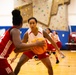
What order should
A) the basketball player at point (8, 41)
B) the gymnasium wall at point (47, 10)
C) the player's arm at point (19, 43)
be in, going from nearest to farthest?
the player's arm at point (19, 43) → the basketball player at point (8, 41) → the gymnasium wall at point (47, 10)

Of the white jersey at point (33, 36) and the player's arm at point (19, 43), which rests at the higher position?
the player's arm at point (19, 43)

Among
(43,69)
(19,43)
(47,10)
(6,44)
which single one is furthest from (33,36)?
(47,10)

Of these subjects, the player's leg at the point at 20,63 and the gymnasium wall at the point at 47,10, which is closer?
the player's leg at the point at 20,63

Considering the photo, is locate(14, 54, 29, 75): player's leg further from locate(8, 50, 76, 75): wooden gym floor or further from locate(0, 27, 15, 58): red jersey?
locate(8, 50, 76, 75): wooden gym floor

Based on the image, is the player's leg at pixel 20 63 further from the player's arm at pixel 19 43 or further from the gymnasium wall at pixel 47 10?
the gymnasium wall at pixel 47 10

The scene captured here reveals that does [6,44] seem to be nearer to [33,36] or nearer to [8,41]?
[8,41]

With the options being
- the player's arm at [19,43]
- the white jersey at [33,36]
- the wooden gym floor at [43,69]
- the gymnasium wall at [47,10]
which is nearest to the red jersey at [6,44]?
the player's arm at [19,43]

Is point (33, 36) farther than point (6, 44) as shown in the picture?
Yes

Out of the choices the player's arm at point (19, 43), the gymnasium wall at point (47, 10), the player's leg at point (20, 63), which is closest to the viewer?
the player's arm at point (19, 43)

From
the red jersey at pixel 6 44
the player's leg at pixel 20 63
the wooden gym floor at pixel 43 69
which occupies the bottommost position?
the wooden gym floor at pixel 43 69

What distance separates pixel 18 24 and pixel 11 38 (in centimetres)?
23

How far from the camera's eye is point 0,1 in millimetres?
18328

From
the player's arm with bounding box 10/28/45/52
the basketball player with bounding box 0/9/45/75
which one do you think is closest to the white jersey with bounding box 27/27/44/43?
the basketball player with bounding box 0/9/45/75

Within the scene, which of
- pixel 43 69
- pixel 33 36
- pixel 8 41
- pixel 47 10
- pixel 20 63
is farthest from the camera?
pixel 47 10
